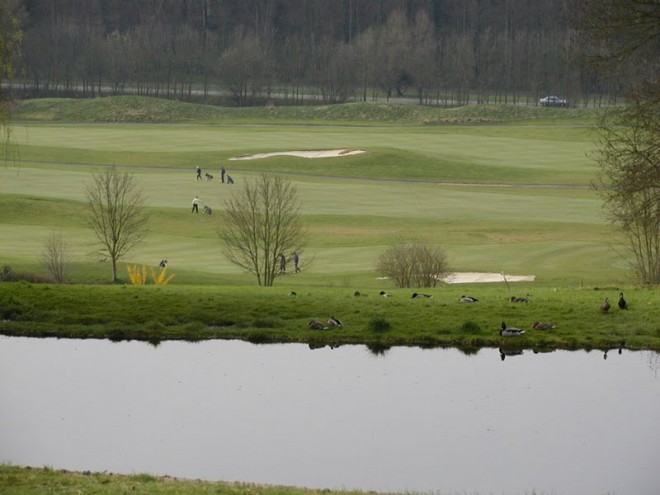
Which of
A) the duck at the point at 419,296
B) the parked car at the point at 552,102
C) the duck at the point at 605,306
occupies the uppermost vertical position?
the parked car at the point at 552,102

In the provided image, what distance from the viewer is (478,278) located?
57250 millimetres

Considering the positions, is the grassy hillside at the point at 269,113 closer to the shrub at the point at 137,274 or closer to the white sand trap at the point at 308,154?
the white sand trap at the point at 308,154

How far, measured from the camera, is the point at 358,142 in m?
129

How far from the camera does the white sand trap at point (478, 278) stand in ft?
184

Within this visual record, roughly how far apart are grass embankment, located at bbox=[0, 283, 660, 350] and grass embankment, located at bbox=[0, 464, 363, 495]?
562 inches

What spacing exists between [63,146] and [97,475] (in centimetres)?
10434

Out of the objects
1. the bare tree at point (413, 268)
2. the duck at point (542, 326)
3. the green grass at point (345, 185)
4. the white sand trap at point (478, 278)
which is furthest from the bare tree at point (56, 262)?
the duck at point (542, 326)

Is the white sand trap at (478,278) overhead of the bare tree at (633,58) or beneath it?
beneath

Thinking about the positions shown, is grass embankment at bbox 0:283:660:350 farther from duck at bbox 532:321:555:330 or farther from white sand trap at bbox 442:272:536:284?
white sand trap at bbox 442:272:536:284

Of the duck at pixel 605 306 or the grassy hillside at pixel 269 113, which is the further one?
the grassy hillside at pixel 269 113

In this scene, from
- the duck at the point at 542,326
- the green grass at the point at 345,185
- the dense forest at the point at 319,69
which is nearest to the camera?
the duck at the point at 542,326

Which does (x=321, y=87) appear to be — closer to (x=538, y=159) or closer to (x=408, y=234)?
(x=538, y=159)

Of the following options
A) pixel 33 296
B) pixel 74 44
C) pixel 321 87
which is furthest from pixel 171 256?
pixel 74 44

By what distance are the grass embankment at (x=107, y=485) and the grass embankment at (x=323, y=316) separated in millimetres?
14265
